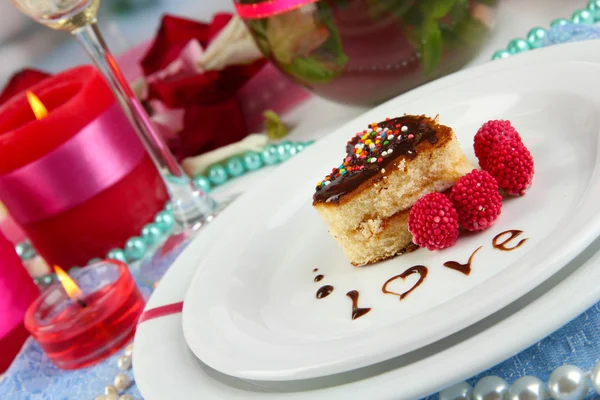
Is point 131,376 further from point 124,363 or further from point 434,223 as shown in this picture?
point 434,223

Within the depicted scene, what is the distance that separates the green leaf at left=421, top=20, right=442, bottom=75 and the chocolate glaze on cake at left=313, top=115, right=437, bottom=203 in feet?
1.06

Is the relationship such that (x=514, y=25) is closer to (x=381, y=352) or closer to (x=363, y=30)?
(x=363, y=30)

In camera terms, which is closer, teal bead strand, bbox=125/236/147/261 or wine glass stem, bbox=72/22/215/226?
wine glass stem, bbox=72/22/215/226

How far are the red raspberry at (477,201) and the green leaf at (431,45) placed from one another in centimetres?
44

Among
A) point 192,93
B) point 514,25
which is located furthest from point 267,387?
point 514,25

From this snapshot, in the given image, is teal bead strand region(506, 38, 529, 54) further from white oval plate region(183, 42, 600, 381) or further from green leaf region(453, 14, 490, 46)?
white oval plate region(183, 42, 600, 381)

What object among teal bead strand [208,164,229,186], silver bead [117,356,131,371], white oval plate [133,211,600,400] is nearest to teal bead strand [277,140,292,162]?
teal bead strand [208,164,229,186]

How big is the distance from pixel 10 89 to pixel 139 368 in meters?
1.44

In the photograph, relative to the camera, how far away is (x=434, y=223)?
0.75 meters

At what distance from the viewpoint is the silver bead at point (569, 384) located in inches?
21.5

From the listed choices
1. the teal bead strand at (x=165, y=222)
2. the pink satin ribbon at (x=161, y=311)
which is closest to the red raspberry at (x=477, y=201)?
the pink satin ribbon at (x=161, y=311)

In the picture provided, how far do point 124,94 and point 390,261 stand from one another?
64cm

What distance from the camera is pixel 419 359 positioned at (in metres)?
0.57

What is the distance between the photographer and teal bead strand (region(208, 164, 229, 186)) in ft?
4.72
